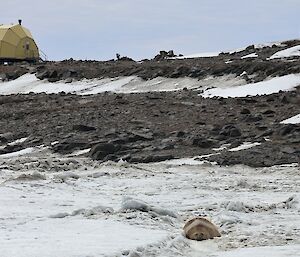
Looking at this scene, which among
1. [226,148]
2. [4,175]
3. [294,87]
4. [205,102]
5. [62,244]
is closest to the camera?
[62,244]

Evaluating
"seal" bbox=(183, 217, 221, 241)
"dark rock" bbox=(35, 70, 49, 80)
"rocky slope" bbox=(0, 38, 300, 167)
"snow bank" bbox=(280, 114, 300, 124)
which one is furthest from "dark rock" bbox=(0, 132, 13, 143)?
"dark rock" bbox=(35, 70, 49, 80)

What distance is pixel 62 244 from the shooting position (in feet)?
19.8

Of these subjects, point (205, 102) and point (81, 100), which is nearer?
point (205, 102)

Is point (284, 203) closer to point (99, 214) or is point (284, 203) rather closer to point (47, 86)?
point (99, 214)

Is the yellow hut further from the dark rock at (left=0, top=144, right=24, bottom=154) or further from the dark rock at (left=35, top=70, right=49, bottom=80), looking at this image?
the dark rock at (left=0, top=144, right=24, bottom=154)

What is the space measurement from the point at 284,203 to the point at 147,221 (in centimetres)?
186

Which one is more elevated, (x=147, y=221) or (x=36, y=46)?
(x=36, y=46)

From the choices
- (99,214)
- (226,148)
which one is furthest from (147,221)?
(226,148)

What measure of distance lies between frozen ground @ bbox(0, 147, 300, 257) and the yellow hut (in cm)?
3947

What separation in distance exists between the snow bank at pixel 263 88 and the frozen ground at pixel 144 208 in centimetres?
1049

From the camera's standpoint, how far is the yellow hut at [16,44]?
5056 centimetres

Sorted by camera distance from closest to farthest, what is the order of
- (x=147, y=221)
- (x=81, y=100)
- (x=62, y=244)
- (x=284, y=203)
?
1. (x=62, y=244)
2. (x=147, y=221)
3. (x=284, y=203)
4. (x=81, y=100)

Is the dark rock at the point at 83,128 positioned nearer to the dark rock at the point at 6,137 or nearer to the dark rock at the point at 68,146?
the dark rock at the point at 68,146

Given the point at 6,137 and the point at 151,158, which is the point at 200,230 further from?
the point at 6,137
